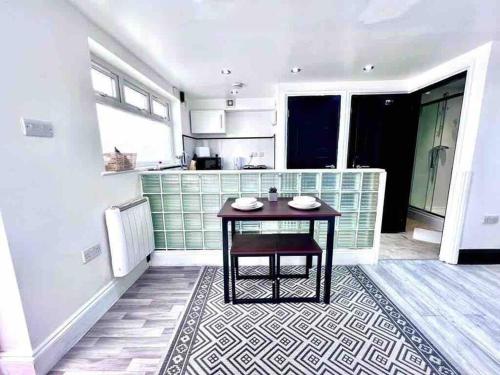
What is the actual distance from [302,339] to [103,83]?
274 cm

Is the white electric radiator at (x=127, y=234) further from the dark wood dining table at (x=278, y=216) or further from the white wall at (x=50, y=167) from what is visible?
the dark wood dining table at (x=278, y=216)

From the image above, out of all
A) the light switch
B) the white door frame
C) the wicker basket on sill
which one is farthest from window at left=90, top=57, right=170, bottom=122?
the white door frame

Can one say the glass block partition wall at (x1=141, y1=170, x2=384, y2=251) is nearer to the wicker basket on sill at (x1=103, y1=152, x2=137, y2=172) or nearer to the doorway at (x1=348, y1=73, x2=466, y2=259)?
the wicker basket on sill at (x1=103, y1=152, x2=137, y2=172)

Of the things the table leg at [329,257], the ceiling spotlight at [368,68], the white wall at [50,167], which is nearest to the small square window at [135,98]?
the white wall at [50,167]

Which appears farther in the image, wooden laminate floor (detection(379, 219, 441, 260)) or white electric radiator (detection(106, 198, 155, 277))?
wooden laminate floor (detection(379, 219, 441, 260))

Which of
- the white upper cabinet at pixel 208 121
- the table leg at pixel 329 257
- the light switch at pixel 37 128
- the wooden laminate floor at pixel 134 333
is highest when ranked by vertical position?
the white upper cabinet at pixel 208 121

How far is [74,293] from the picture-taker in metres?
1.44

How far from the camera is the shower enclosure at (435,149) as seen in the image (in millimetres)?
3518

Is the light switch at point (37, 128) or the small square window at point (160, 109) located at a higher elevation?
the small square window at point (160, 109)

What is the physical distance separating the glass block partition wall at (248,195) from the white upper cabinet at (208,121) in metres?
2.09

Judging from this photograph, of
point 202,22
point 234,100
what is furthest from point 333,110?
point 202,22

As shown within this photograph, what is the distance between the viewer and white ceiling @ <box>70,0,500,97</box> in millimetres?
1461

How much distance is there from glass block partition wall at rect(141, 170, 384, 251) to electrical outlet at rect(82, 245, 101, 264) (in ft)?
2.41

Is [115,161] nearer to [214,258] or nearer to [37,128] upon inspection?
[37,128]
